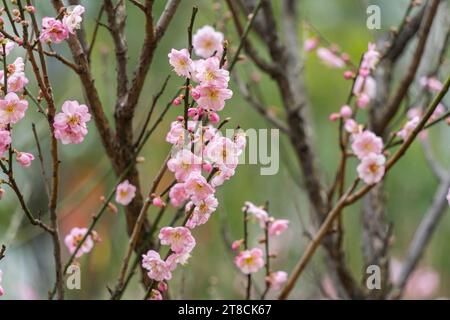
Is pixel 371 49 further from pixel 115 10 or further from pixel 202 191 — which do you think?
pixel 202 191

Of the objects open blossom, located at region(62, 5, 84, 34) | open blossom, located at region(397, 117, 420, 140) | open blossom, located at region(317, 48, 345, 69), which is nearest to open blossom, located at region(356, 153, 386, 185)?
open blossom, located at region(397, 117, 420, 140)

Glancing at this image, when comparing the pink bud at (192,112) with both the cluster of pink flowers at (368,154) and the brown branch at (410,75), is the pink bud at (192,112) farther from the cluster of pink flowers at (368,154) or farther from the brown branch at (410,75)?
the brown branch at (410,75)

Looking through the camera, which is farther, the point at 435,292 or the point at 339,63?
the point at 435,292

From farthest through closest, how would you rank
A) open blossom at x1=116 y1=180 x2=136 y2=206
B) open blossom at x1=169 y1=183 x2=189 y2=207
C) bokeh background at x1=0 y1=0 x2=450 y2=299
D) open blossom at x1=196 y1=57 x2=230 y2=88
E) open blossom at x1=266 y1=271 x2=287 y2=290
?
bokeh background at x1=0 y1=0 x2=450 y2=299 → open blossom at x1=266 y1=271 x2=287 y2=290 → open blossom at x1=116 y1=180 x2=136 y2=206 → open blossom at x1=169 y1=183 x2=189 y2=207 → open blossom at x1=196 y1=57 x2=230 y2=88

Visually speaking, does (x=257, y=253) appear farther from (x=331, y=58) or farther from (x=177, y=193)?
(x=331, y=58)

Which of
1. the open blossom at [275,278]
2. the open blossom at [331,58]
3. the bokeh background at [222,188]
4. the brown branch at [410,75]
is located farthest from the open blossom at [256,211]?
the open blossom at [331,58]

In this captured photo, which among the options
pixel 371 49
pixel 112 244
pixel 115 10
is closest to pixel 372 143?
pixel 371 49

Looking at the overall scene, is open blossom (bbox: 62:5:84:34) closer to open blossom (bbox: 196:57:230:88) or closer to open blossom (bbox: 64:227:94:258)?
open blossom (bbox: 196:57:230:88)
